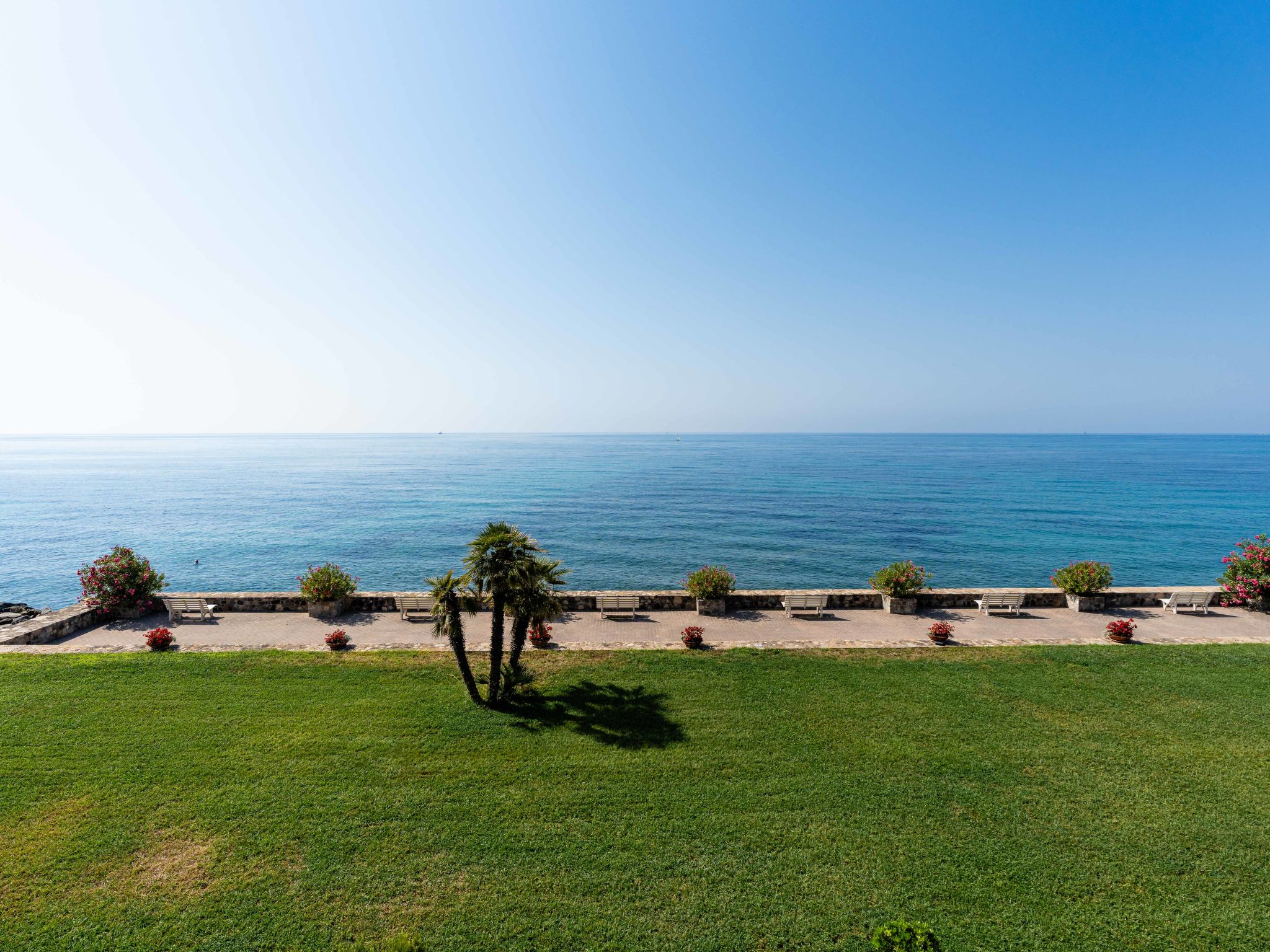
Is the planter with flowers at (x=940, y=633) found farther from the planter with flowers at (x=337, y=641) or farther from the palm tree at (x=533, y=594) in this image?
the planter with flowers at (x=337, y=641)

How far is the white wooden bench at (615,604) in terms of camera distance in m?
18.7

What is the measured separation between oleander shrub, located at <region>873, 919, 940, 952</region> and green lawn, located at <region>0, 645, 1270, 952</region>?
966 millimetres

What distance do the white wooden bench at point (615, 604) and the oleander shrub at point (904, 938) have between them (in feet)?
42.2

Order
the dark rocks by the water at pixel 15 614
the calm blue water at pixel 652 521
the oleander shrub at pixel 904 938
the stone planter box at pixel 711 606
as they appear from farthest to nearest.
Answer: the calm blue water at pixel 652 521 → the dark rocks by the water at pixel 15 614 → the stone planter box at pixel 711 606 → the oleander shrub at pixel 904 938

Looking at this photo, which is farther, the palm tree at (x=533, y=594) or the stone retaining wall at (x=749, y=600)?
the stone retaining wall at (x=749, y=600)

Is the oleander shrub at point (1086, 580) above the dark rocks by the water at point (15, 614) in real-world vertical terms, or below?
above

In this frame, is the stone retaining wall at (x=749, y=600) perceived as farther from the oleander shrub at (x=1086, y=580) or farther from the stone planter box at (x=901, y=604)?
the oleander shrub at (x=1086, y=580)

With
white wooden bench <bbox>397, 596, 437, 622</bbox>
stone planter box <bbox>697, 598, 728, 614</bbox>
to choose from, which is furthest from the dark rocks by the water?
stone planter box <bbox>697, 598, 728, 614</bbox>

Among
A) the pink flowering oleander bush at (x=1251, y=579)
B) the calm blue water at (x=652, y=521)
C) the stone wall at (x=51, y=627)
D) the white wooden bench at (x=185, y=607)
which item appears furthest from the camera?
the calm blue water at (x=652, y=521)

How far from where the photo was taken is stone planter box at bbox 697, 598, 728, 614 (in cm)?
1905

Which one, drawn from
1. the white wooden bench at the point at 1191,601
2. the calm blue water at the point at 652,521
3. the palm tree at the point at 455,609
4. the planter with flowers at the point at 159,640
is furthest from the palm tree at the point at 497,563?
the white wooden bench at the point at 1191,601

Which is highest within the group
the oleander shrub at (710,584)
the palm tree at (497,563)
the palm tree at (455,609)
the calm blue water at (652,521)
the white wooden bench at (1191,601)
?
the palm tree at (497,563)

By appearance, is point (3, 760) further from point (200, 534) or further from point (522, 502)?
point (522, 502)

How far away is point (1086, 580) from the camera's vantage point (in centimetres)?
1884
